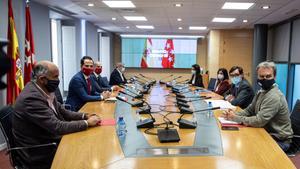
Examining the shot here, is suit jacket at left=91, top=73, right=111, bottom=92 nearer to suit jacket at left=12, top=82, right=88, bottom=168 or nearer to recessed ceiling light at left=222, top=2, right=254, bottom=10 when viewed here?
recessed ceiling light at left=222, top=2, right=254, bottom=10

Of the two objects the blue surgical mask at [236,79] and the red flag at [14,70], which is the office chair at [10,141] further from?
the blue surgical mask at [236,79]

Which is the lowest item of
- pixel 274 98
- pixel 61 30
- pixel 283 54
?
pixel 274 98

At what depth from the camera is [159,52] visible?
1009cm

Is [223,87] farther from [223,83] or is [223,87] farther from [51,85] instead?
[51,85]

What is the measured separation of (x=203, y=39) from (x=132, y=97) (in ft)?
A: 22.7

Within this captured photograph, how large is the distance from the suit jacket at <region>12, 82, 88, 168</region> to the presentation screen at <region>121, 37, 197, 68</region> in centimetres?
823

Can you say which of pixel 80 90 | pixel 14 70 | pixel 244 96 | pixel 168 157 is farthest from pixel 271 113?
pixel 14 70

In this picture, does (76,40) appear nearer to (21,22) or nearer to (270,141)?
(21,22)

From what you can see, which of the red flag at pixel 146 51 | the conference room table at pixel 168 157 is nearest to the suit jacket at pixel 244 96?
the conference room table at pixel 168 157

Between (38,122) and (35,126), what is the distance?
93mm

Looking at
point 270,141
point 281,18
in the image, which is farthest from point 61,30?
point 270,141

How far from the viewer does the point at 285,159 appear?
1.58m

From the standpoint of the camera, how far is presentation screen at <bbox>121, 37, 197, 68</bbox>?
1005cm

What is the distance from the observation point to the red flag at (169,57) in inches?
396
